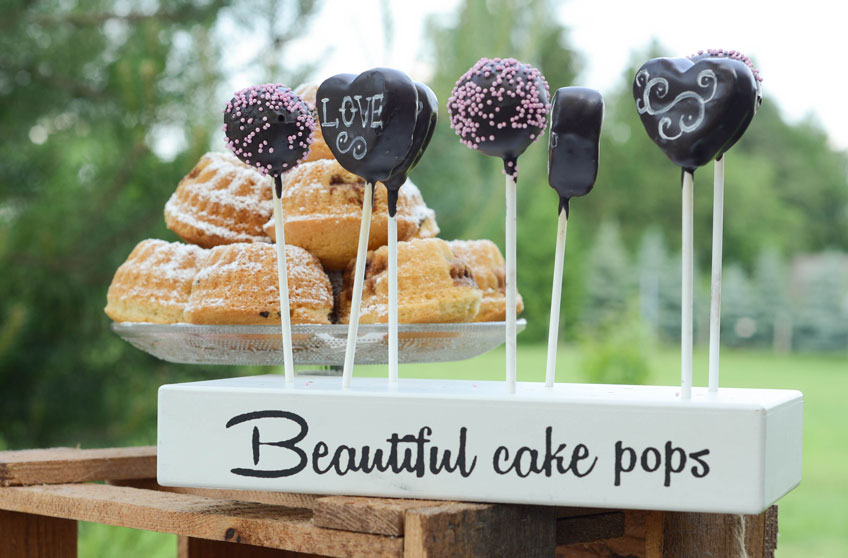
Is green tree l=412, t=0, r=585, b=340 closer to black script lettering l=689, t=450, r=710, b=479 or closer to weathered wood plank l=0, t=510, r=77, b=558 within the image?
weathered wood plank l=0, t=510, r=77, b=558

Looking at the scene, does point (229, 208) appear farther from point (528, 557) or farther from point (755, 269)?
point (755, 269)

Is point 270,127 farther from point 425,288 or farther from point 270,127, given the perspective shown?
point 425,288

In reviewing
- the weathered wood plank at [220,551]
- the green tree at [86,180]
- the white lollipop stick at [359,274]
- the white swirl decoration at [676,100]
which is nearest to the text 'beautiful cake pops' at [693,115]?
the white swirl decoration at [676,100]

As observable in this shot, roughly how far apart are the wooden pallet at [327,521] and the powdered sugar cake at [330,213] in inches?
9.2

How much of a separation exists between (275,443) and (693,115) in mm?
366

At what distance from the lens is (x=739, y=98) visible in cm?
56

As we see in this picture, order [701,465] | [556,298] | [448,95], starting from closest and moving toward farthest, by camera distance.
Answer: [701,465] → [556,298] → [448,95]

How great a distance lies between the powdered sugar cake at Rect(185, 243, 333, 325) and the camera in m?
0.76

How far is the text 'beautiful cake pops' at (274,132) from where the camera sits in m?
0.65

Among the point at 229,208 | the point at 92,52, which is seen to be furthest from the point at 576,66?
the point at 229,208

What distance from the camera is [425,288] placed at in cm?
75

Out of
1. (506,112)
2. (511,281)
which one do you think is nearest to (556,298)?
(511,281)

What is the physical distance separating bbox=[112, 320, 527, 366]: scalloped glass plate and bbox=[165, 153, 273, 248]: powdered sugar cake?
122mm

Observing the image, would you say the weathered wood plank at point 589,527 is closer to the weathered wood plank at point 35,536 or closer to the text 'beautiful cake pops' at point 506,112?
the text 'beautiful cake pops' at point 506,112
